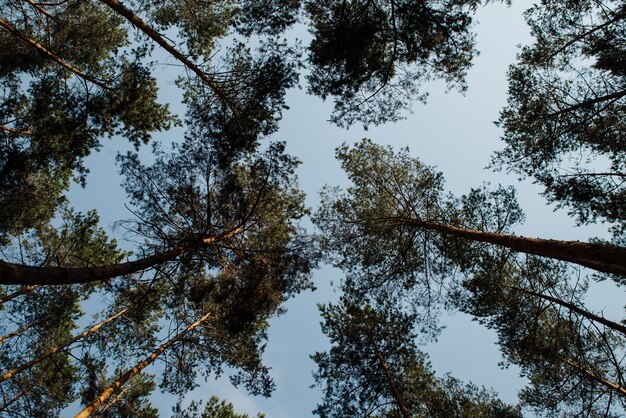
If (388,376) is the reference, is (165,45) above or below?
above

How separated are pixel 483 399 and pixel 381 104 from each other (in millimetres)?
9078

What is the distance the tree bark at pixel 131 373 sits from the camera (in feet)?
24.3

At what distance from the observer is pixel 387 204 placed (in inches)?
429

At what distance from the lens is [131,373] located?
27.3 feet

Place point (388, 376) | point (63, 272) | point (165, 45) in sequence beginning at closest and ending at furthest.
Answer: point (63, 272), point (165, 45), point (388, 376)

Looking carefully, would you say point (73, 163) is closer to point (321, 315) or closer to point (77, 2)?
point (77, 2)

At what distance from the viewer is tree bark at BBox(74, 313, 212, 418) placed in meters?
7.41

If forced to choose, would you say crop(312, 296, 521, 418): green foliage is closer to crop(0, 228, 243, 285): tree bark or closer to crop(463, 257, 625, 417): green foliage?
crop(463, 257, 625, 417): green foliage

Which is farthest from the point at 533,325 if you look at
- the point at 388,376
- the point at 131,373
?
the point at 131,373

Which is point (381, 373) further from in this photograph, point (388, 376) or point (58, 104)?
point (58, 104)

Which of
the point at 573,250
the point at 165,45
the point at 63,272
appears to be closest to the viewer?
the point at 63,272

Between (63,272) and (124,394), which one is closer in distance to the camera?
(63,272)

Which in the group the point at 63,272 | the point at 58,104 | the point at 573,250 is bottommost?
the point at 63,272

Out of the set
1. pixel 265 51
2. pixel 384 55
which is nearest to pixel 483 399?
pixel 384 55
